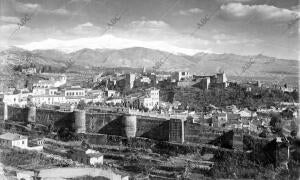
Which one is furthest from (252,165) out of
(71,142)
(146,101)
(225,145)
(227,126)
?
(146,101)

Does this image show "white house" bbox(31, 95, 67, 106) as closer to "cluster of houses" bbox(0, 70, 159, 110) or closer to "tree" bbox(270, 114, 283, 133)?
"cluster of houses" bbox(0, 70, 159, 110)

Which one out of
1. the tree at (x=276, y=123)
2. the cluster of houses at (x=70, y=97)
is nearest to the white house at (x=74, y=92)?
the cluster of houses at (x=70, y=97)

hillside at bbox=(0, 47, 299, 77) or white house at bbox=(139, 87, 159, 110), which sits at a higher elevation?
hillside at bbox=(0, 47, 299, 77)

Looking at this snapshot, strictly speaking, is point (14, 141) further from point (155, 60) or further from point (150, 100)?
point (155, 60)

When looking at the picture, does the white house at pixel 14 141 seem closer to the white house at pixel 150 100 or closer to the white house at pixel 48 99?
the white house at pixel 48 99

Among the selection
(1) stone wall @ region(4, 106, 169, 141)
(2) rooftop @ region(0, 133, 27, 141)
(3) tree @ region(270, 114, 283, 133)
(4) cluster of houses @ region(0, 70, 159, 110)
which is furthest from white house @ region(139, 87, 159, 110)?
(2) rooftop @ region(0, 133, 27, 141)

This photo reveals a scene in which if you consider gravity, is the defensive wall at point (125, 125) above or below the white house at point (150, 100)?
below

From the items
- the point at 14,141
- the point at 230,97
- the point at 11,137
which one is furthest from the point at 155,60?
the point at 14,141

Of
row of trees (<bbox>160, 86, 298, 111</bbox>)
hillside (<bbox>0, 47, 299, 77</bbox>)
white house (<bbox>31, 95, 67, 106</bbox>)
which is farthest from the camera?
hillside (<bbox>0, 47, 299, 77</bbox>)
